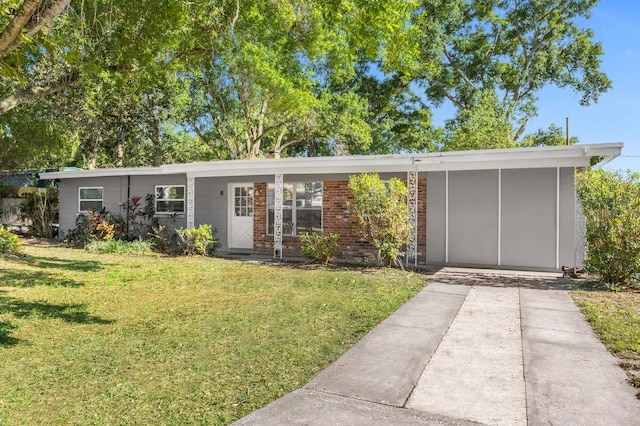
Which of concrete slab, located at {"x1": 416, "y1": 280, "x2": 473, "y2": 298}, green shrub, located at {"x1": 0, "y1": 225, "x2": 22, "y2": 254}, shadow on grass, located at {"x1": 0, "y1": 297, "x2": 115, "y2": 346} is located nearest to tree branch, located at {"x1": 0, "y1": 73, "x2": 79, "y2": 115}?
shadow on grass, located at {"x1": 0, "y1": 297, "x2": 115, "y2": 346}

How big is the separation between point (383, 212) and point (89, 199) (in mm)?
12824

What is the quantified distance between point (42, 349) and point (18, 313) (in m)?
1.90

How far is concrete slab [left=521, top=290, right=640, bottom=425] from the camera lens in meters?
3.22

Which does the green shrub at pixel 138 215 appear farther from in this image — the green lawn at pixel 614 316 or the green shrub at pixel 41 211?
the green lawn at pixel 614 316

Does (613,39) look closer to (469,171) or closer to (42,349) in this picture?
(469,171)

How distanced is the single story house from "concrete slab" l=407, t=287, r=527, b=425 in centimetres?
487

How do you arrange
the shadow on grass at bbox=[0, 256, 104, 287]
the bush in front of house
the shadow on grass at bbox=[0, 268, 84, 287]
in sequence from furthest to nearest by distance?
the bush in front of house, the shadow on grass at bbox=[0, 256, 104, 287], the shadow on grass at bbox=[0, 268, 84, 287]

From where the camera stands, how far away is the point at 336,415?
3168 mm

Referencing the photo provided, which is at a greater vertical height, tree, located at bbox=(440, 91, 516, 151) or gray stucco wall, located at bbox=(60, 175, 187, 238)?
tree, located at bbox=(440, 91, 516, 151)

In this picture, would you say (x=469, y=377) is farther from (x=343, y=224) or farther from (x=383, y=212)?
Result: (x=343, y=224)

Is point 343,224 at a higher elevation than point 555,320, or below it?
higher

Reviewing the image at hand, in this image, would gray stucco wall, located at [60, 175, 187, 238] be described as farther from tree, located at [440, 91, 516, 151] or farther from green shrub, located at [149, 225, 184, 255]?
tree, located at [440, 91, 516, 151]

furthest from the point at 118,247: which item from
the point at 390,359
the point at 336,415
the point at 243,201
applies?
the point at 336,415

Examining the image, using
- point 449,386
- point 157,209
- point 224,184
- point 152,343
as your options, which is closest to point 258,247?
point 224,184
